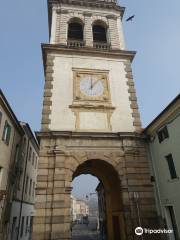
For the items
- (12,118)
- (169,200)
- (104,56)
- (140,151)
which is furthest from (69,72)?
(169,200)

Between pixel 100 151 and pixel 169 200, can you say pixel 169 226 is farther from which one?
pixel 100 151

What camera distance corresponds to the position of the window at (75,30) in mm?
22438

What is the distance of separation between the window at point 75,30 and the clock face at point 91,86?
709 centimetres

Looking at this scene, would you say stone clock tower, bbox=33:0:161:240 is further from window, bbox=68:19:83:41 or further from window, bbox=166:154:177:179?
window, bbox=166:154:177:179

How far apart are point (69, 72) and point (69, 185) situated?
29.9ft

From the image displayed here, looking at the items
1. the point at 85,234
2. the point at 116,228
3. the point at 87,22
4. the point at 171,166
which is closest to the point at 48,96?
the point at 171,166

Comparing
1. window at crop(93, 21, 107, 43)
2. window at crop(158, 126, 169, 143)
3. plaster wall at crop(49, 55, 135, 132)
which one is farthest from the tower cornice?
window at crop(158, 126, 169, 143)

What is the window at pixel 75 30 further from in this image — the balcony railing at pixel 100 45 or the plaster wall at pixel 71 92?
the plaster wall at pixel 71 92

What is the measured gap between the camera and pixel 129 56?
19.5 m

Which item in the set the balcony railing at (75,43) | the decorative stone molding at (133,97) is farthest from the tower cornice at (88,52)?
the balcony railing at (75,43)

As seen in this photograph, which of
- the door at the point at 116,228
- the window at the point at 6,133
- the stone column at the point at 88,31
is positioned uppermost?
the stone column at the point at 88,31

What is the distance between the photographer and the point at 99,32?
74.9ft

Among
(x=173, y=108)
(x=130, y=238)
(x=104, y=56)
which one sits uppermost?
(x=104, y=56)

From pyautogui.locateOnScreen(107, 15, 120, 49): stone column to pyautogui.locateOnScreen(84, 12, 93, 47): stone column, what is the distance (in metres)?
1.98
